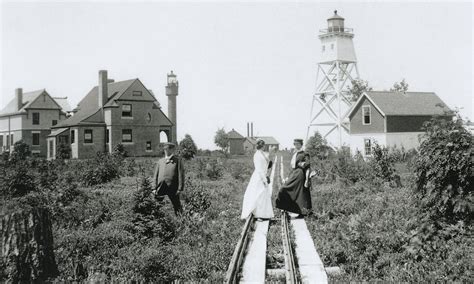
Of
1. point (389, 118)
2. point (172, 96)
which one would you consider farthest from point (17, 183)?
point (172, 96)

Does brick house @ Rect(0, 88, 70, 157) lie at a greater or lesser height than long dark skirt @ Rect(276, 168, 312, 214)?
greater

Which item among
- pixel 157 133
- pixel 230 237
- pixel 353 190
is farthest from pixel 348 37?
pixel 230 237

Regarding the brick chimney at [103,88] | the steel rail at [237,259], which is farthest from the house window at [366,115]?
the steel rail at [237,259]

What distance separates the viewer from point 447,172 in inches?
334

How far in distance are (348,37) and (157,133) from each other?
24.6 m

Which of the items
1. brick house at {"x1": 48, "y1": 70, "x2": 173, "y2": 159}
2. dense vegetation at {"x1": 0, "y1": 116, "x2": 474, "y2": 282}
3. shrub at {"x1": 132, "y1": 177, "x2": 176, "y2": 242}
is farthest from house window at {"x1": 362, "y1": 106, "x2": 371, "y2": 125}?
shrub at {"x1": 132, "y1": 177, "x2": 176, "y2": 242}

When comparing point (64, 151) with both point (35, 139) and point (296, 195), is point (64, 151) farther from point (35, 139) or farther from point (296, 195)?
point (296, 195)

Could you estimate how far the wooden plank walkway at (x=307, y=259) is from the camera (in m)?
7.38

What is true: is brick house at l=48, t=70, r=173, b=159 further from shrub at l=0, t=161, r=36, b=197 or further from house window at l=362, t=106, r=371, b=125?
shrub at l=0, t=161, r=36, b=197

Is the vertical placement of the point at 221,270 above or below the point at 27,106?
below

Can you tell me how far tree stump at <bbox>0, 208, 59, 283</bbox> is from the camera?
5652mm

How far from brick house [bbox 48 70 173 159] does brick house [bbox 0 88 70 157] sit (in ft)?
30.3

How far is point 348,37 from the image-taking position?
57656 millimetres

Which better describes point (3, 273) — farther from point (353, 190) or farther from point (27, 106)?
point (27, 106)
